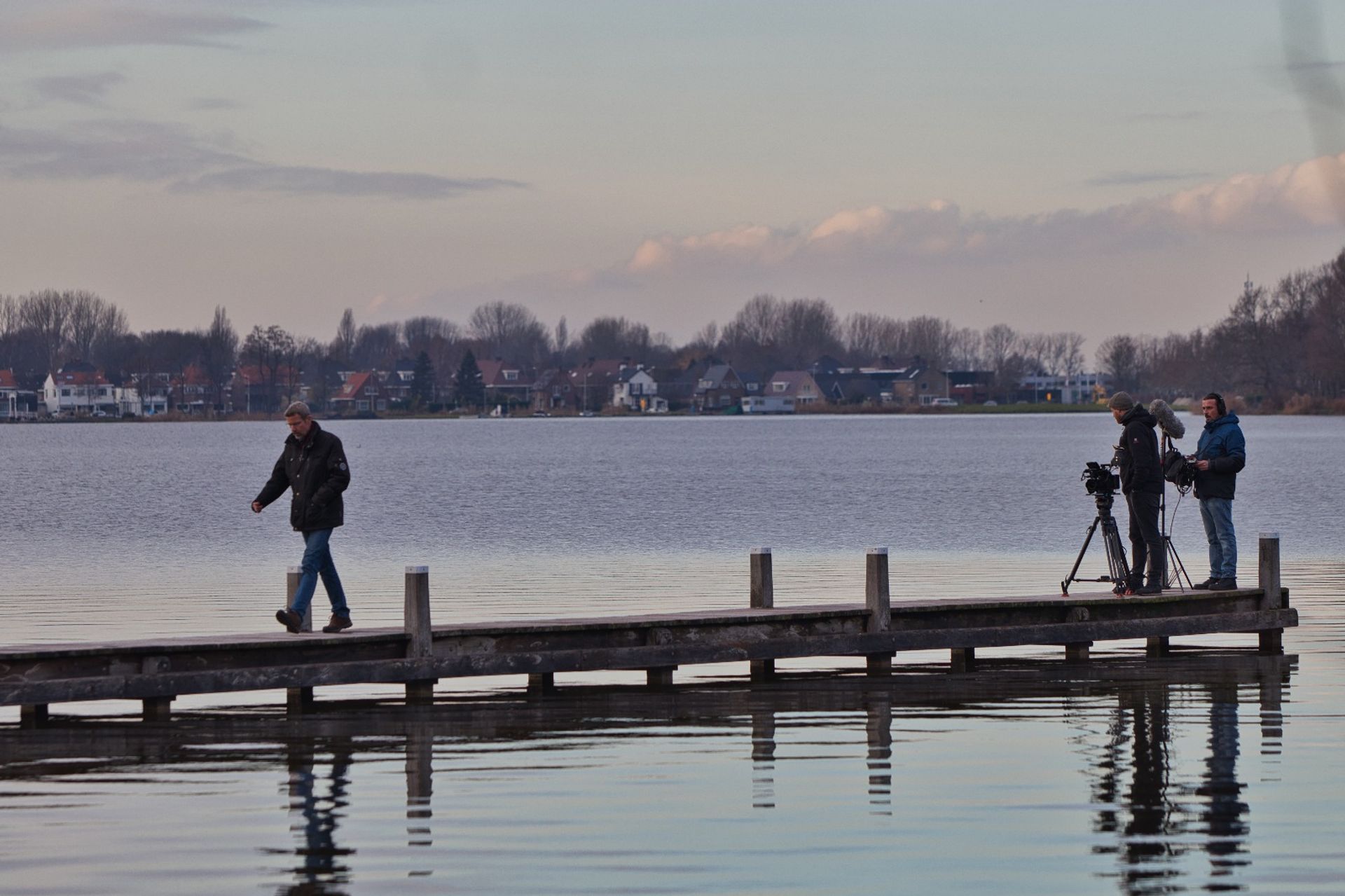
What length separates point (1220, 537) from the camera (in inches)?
746

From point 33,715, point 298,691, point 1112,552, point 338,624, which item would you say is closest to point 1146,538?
point 1112,552

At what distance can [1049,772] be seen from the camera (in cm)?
1251

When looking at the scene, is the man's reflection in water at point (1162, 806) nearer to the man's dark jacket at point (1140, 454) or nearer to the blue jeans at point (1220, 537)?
the man's dark jacket at point (1140, 454)

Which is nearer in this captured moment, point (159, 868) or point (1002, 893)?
point (1002, 893)

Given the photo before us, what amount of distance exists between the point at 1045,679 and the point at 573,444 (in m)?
117

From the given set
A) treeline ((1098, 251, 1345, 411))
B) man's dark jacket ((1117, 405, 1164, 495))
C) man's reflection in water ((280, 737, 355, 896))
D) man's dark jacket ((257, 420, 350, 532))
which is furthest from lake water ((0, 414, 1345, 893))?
treeline ((1098, 251, 1345, 411))

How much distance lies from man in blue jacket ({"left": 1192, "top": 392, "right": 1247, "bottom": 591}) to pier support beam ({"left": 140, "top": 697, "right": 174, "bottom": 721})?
32.0ft

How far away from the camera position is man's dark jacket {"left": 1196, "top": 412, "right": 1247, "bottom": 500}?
59.2 ft

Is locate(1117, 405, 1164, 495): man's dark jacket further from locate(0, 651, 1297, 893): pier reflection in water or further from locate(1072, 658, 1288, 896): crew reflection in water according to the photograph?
locate(1072, 658, 1288, 896): crew reflection in water

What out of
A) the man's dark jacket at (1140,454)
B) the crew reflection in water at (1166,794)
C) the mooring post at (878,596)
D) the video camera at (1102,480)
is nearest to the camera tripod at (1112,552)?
the video camera at (1102,480)

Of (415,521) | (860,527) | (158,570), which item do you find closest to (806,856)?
(158,570)

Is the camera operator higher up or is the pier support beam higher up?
the camera operator

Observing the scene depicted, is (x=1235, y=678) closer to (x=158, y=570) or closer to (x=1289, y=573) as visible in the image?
(x=1289, y=573)

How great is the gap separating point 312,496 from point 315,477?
163mm
